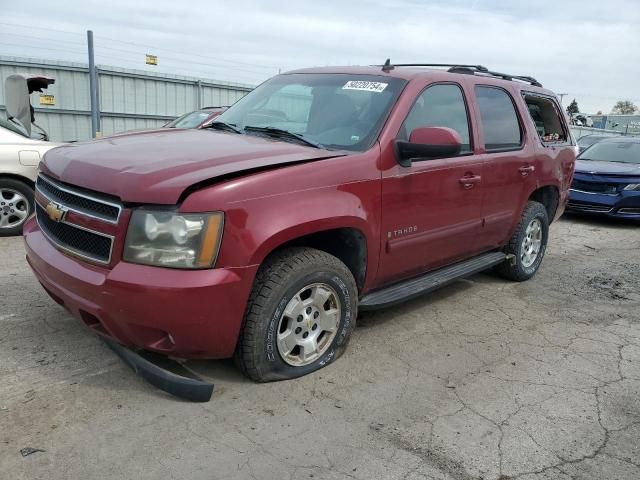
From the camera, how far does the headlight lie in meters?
2.65

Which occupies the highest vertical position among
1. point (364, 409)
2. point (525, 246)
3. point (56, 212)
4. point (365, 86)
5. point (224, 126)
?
point (365, 86)

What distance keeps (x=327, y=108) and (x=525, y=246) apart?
9.01 feet

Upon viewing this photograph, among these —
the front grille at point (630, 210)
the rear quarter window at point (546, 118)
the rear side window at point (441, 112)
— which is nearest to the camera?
the rear side window at point (441, 112)

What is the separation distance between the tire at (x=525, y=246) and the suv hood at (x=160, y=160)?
2.59 metres

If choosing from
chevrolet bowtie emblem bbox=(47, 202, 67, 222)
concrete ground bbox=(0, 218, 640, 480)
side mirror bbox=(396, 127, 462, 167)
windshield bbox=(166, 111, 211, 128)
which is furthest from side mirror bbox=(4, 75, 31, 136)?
side mirror bbox=(396, 127, 462, 167)

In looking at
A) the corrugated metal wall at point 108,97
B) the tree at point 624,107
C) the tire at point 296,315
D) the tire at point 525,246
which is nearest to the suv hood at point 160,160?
the tire at point 296,315

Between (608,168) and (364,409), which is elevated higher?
(608,168)

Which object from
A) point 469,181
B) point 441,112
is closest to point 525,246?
point 469,181

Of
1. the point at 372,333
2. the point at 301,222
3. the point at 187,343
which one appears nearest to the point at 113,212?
the point at 187,343

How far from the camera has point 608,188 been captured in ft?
30.5

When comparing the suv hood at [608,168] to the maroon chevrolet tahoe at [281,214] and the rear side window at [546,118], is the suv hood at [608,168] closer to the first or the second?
the rear side window at [546,118]

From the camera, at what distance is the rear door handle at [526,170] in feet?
16.1

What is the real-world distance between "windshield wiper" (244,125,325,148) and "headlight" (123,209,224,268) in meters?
1.07

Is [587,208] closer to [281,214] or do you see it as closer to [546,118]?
[546,118]
